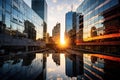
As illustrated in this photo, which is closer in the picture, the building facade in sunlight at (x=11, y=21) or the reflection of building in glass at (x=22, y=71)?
the reflection of building in glass at (x=22, y=71)

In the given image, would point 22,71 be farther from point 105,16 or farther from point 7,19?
point 105,16

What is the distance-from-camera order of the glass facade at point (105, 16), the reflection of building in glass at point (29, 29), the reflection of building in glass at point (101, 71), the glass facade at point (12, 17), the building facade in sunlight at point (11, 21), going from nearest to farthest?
1. the reflection of building in glass at point (101, 71)
2. the building facade in sunlight at point (11, 21)
3. the glass facade at point (12, 17)
4. the glass facade at point (105, 16)
5. the reflection of building in glass at point (29, 29)

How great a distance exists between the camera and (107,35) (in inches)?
2101

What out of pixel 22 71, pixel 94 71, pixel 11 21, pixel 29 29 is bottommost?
pixel 94 71

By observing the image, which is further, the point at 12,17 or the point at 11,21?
the point at 12,17

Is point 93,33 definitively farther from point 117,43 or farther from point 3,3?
point 3,3

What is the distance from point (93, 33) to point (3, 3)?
153 ft

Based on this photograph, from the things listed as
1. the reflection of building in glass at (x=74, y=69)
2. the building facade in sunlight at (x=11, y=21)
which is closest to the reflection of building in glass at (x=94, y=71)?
the reflection of building in glass at (x=74, y=69)

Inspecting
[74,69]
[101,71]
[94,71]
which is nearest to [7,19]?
[74,69]

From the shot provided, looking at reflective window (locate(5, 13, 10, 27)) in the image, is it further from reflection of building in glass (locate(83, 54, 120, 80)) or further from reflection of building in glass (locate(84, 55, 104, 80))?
reflection of building in glass (locate(84, 55, 104, 80))

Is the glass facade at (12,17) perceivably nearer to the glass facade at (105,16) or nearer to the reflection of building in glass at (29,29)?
the reflection of building in glass at (29,29)

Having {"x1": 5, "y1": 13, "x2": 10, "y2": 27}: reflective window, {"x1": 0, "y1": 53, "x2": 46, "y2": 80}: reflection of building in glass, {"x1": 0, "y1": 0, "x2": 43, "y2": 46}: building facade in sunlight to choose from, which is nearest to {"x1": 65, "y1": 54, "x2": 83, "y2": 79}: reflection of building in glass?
{"x1": 0, "y1": 53, "x2": 46, "y2": 80}: reflection of building in glass

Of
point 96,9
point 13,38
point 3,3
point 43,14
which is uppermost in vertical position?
point 43,14

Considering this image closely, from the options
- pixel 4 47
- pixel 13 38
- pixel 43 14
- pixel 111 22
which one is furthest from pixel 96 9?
pixel 43 14
